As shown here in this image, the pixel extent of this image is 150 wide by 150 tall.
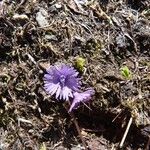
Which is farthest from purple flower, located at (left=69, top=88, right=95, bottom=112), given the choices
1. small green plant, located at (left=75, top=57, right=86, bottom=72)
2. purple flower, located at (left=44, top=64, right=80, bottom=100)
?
small green plant, located at (left=75, top=57, right=86, bottom=72)

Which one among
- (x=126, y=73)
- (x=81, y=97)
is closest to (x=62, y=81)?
(x=81, y=97)

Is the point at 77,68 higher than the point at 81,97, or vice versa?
the point at 77,68

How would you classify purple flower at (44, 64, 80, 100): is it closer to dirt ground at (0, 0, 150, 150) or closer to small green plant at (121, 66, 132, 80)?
dirt ground at (0, 0, 150, 150)

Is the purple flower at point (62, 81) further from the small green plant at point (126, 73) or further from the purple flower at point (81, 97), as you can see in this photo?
the small green plant at point (126, 73)

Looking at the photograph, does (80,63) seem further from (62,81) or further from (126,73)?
(126,73)

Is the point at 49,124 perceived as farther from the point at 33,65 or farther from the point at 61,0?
the point at 61,0

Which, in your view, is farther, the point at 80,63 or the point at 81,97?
the point at 80,63

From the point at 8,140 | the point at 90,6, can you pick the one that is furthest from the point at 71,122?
the point at 90,6
